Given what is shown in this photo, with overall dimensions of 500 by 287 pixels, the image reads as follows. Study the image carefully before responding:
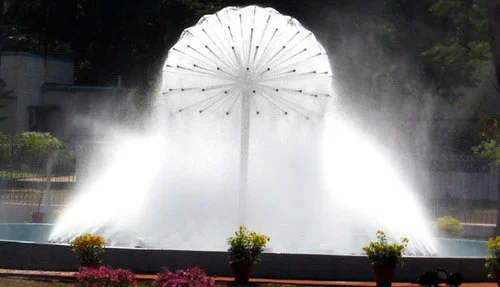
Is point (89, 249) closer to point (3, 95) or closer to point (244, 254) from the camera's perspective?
point (244, 254)

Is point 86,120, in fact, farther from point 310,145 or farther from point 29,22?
point 310,145

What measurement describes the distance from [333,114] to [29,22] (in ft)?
113

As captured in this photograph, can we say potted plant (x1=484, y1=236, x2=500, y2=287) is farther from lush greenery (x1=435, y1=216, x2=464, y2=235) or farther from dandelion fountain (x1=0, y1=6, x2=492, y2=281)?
lush greenery (x1=435, y1=216, x2=464, y2=235)

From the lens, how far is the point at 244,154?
54.9 ft

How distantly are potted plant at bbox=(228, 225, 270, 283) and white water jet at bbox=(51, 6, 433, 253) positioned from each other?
8.75 feet

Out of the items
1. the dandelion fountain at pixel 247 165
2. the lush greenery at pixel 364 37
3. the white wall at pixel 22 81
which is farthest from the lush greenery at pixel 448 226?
the white wall at pixel 22 81

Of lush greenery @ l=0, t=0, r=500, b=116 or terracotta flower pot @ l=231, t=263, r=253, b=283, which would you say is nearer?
terracotta flower pot @ l=231, t=263, r=253, b=283

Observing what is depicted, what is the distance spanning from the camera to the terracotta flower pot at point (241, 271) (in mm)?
13547

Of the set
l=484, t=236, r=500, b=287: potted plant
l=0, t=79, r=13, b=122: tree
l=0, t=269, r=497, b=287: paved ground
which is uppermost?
l=0, t=79, r=13, b=122: tree

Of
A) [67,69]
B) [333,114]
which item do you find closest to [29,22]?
[67,69]

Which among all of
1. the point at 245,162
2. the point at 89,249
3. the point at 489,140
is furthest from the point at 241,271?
the point at 489,140

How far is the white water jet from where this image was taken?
17.0m

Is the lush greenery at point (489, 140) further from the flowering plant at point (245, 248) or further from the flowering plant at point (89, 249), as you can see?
the flowering plant at point (89, 249)

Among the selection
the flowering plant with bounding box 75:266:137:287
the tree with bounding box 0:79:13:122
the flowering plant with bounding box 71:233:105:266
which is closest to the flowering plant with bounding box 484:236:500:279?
the flowering plant with bounding box 75:266:137:287
